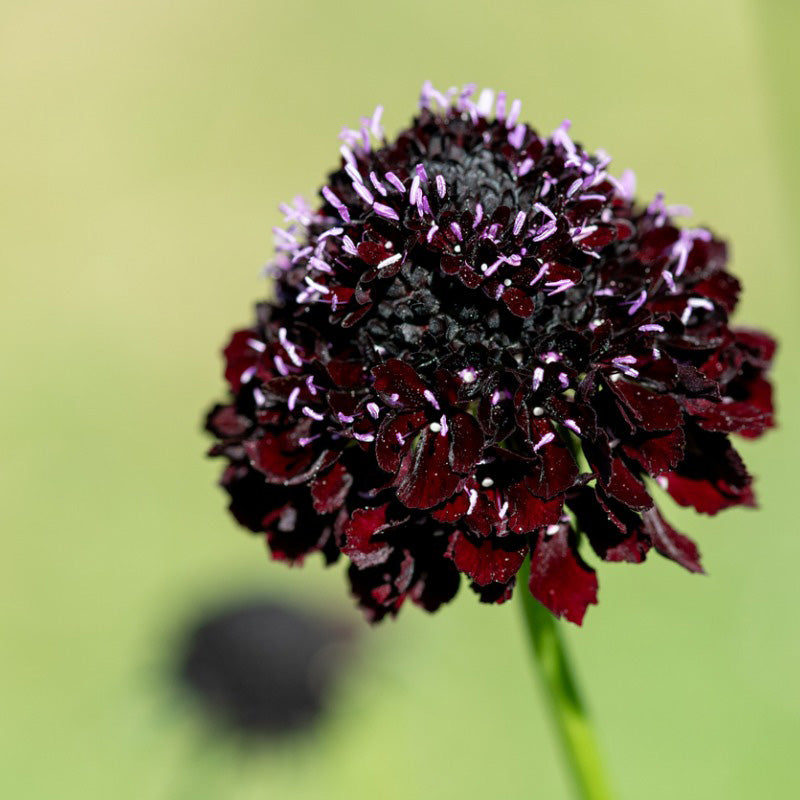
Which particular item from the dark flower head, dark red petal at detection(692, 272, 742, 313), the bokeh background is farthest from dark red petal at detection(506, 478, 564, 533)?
the bokeh background

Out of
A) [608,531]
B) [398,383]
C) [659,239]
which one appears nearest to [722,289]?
[659,239]

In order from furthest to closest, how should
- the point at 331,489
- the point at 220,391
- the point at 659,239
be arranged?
the point at 220,391 < the point at 659,239 < the point at 331,489

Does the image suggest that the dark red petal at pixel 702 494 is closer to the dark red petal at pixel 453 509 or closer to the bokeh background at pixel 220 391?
the dark red petal at pixel 453 509

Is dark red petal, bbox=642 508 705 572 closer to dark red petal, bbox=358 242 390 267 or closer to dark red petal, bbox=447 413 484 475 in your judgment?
dark red petal, bbox=447 413 484 475

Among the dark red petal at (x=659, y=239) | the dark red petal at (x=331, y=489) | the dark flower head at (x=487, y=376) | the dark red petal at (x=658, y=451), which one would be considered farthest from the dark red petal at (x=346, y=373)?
the dark red petal at (x=659, y=239)

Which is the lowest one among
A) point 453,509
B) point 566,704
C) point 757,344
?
point 566,704

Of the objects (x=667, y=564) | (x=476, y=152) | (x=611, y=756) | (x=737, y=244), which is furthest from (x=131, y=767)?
(x=737, y=244)

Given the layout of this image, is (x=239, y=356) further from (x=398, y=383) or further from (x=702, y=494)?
(x=702, y=494)
